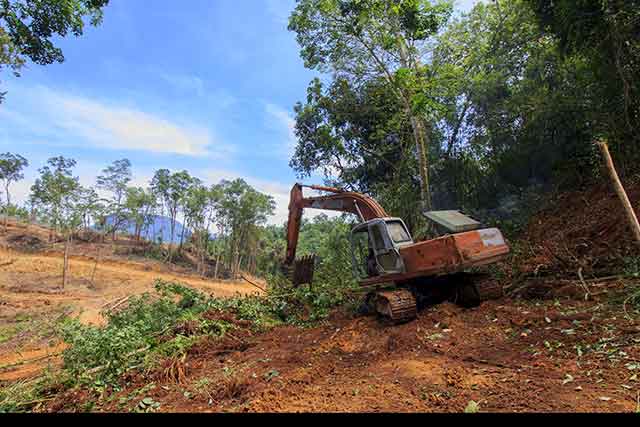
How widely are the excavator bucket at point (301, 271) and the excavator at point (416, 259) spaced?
96.5 inches

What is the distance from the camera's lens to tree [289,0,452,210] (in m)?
11.1

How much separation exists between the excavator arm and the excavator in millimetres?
28

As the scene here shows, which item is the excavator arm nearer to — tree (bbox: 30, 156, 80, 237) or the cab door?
the cab door

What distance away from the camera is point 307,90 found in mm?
16047

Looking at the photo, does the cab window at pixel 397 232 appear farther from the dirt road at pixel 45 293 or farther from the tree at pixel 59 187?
the tree at pixel 59 187

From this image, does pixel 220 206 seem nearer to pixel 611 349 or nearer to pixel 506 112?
pixel 506 112

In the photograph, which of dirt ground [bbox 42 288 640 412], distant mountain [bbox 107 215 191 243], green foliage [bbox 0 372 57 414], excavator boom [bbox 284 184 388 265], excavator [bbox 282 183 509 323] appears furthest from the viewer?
distant mountain [bbox 107 215 191 243]

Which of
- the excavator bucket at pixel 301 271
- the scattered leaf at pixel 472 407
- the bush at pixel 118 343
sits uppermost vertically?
the excavator bucket at pixel 301 271

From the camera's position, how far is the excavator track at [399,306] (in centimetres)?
634

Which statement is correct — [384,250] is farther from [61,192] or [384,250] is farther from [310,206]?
[61,192]

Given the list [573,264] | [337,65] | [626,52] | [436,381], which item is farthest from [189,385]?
[337,65]

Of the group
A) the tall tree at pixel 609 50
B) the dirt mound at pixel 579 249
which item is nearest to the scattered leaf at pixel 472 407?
the dirt mound at pixel 579 249

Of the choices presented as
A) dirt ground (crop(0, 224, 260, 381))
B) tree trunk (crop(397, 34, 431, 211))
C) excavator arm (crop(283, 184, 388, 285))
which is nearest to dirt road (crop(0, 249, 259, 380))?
dirt ground (crop(0, 224, 260, 381))
